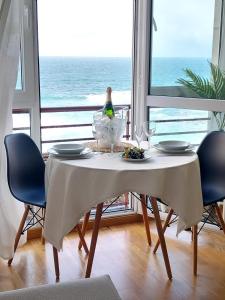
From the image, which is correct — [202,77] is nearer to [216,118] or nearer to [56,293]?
[216,118]

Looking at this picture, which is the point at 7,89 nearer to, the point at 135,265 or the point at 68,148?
the point at 68,148

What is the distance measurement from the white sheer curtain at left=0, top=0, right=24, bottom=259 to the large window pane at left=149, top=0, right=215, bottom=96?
1194 millimetres

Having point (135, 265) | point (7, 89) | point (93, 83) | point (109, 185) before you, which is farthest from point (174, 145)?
point (93, 83)

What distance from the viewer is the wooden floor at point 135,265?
2.55 m

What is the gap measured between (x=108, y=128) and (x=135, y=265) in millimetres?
971

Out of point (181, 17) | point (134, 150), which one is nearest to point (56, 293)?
point (134, 150)

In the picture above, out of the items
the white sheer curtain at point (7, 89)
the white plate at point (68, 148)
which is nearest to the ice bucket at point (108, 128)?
the white plate at point (68, 148)

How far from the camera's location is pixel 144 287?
8.46 ft

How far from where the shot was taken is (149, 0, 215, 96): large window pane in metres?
3.18

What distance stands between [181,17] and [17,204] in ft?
Answer: 6.31

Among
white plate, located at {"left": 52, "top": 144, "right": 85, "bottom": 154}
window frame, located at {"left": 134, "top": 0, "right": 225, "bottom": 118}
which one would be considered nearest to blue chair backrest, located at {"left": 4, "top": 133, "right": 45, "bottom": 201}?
white plate, located at {"left": 52, "top": 144, "right": 85, "bottom": 154}

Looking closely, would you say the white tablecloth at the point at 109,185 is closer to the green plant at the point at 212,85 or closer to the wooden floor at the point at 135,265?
the wooden floor at the point at 135,265

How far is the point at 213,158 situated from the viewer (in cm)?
295

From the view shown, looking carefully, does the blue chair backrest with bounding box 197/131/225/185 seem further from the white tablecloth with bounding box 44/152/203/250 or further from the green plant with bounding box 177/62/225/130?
the white tablecloth with bounding box 44/152/203/250
